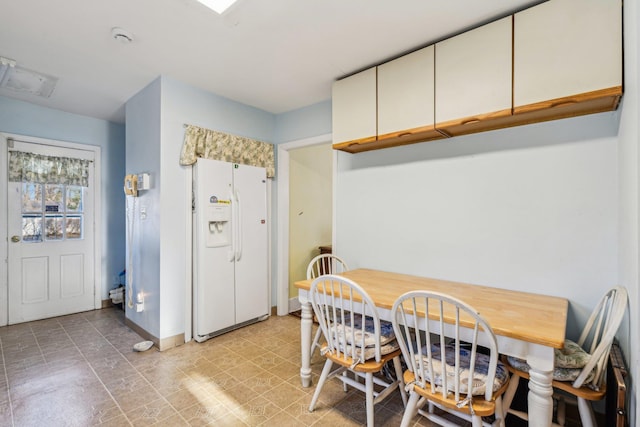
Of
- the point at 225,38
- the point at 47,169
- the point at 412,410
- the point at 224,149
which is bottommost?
the point at 412,410

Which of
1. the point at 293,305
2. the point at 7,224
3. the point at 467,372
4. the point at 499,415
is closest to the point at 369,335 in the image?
the point at 467,372

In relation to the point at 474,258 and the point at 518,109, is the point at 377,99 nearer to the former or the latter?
the point at 518,109

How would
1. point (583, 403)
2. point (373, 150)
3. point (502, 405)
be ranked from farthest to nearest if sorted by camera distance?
1. point (373, 150)
2. point (502, 405)
3. point (583, 403)

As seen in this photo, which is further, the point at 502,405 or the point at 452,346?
the point at 452,346

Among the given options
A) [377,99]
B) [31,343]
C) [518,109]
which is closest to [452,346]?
[518,109]

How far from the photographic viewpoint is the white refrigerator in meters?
3.02

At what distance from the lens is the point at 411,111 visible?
227cm

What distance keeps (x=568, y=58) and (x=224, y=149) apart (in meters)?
2.91

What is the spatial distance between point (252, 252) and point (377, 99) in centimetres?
216

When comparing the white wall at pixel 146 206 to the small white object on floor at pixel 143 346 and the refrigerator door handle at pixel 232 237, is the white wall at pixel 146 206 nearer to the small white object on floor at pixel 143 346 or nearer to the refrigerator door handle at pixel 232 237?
the small white object on floor at pixel 143 346

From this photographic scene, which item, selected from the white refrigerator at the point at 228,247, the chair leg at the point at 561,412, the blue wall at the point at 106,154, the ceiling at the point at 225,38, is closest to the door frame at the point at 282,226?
the white refrigerator at the point at 228,247

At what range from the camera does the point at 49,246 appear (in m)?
3.68

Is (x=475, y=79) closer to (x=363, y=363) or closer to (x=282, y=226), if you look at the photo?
(x=363, y=363)

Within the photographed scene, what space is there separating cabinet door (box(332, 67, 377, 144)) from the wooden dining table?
1.22 meters
